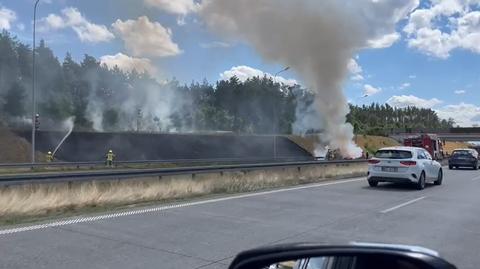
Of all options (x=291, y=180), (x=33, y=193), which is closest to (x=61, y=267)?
(x=33, y=193)

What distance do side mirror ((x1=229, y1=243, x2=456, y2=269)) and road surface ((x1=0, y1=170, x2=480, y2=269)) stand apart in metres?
3.27

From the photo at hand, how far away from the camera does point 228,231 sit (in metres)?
9.13

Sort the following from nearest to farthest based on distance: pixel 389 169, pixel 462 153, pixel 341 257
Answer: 1. pixel 341 257
2. pixel 389 169
3. pixel 462 153

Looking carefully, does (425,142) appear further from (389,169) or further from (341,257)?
(341,257)

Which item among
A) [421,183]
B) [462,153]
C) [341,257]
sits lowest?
[421,183]

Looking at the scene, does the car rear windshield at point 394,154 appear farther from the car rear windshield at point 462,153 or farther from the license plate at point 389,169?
the car rear windshield at point 462,153

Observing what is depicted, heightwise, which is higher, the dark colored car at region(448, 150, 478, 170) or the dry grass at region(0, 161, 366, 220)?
the dark colored car at region(448, 150, 478, 170)

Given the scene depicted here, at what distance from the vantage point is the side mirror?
178 cm

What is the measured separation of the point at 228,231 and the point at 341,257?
7.25 m

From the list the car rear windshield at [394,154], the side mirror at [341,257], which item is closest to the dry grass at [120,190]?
the car rear windshield at [394,154]

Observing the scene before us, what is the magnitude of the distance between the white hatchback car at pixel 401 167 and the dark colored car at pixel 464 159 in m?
20.6

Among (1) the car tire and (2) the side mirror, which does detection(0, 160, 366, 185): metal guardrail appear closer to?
(1) the car tire

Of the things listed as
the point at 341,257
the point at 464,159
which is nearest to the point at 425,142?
the point at 464,159

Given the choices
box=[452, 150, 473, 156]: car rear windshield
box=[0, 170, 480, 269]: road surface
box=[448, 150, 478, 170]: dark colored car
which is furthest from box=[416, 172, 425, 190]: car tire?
box=[452, 150, 473, 156]: car rear windshield
